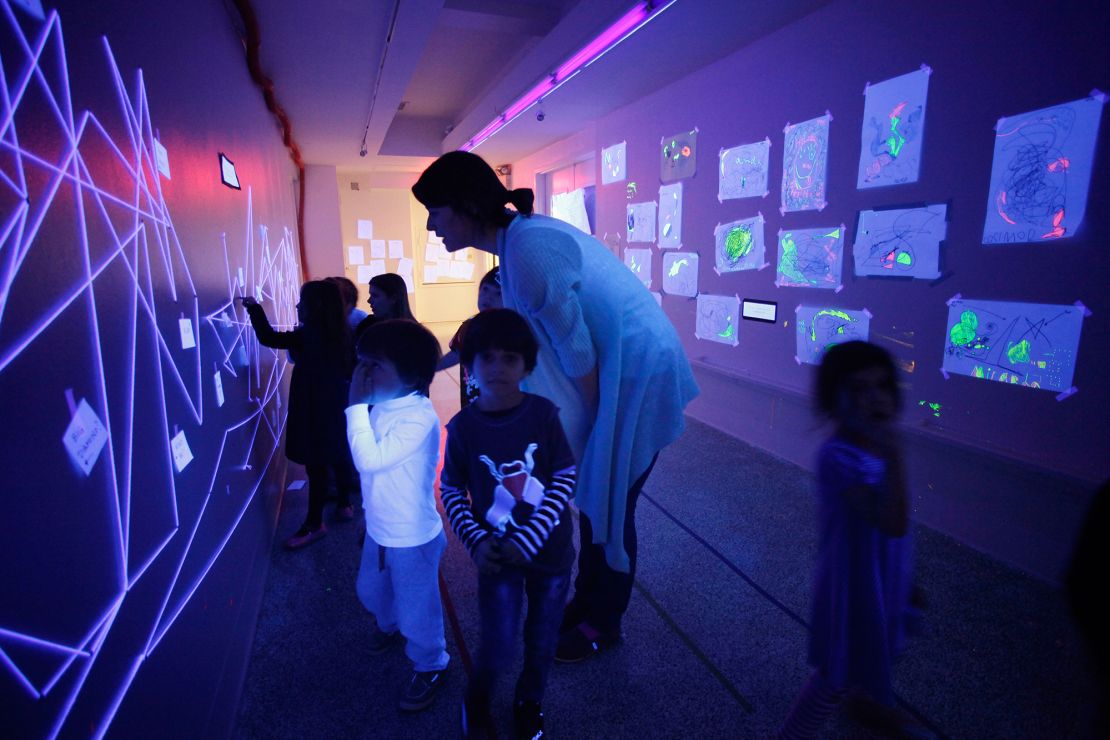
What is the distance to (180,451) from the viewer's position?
1427 mm

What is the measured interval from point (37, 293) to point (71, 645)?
22.1 inches

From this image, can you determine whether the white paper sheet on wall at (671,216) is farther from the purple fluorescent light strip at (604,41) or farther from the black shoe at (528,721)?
the black shoe at (528,721)

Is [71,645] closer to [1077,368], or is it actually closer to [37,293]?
[37,293]

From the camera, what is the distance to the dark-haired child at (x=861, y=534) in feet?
3.81

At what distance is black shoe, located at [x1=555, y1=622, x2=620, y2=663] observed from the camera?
72.1 inches

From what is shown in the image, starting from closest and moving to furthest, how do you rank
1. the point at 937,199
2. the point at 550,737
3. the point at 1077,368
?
the point at 550,737, the point at 1077,368, the point at 937,199

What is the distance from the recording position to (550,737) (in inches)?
61.6

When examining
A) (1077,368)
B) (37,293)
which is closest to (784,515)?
(1077,368)

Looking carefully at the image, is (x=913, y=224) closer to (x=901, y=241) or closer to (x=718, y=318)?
(x=901, y=241)

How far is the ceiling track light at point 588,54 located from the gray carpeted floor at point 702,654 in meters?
2.77

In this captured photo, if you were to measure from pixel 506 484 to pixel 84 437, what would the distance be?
82 cm

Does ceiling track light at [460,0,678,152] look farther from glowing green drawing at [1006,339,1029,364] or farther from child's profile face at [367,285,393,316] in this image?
glowing green drawing at [1006,339,1029,364]

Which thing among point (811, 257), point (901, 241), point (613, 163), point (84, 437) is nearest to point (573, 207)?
point (613, 163)

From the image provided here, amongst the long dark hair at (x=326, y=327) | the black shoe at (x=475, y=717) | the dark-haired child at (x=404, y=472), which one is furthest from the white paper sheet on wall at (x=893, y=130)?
the black shoe at (x=475, y=717)
